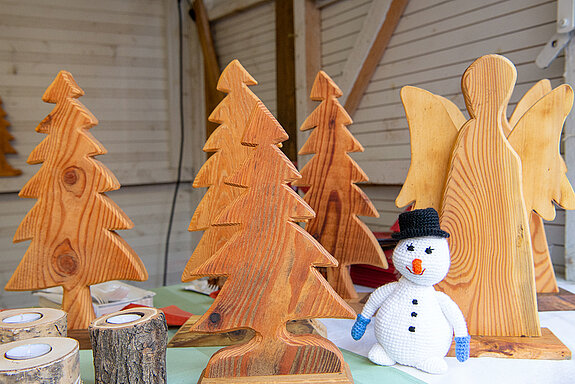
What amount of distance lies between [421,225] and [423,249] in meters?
0.05

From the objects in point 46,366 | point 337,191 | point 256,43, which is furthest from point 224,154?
point 256,43

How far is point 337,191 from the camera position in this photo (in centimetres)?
132

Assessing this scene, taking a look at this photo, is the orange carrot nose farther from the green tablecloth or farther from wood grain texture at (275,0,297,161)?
wood grain texture at (275,0,297,161)

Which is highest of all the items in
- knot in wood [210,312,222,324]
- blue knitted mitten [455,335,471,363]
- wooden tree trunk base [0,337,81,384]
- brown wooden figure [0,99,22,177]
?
brown wooden figure [0,99,22,177]

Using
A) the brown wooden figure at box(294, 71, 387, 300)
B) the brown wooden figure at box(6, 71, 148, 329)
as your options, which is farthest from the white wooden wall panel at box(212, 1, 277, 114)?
the brown wooden figure at box(6, 71, 148, 329)

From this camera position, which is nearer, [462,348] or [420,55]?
[462,348]

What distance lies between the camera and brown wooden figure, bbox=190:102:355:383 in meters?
0.85

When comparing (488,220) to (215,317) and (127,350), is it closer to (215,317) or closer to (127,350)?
(215,317)

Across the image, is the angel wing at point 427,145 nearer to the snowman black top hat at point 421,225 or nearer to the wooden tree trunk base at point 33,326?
the snowman black top hat at point 421,225

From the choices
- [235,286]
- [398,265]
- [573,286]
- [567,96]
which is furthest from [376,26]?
[235,286]

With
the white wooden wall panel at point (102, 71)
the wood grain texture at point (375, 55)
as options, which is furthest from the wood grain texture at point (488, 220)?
the white wooden wall panel at point (102, 71)

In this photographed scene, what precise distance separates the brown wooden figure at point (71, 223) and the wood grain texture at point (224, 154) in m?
0.19

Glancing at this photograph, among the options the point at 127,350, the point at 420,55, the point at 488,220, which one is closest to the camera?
the point at 127,350

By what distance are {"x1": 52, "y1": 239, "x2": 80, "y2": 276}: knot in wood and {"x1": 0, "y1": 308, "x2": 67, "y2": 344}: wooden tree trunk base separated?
0.21 metres
